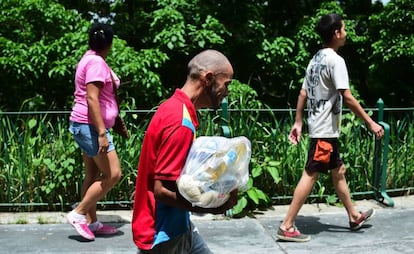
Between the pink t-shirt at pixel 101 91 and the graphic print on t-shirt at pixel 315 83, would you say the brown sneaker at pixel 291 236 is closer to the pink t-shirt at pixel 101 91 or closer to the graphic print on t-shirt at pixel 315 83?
the graphic print on t-shirt at pixel 315 83

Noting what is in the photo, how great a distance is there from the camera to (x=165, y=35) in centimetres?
852

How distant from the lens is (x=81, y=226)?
4.89 m

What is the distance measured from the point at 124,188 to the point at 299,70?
444cm

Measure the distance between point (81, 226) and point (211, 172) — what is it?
9.00 feet

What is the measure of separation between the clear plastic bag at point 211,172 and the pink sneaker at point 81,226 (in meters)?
2.64

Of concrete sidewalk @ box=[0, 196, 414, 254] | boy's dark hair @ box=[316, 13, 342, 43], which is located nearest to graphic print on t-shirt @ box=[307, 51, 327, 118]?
boy's dark hair @ box=[316, 13, 342, 43]

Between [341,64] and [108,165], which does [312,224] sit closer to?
[341,64]

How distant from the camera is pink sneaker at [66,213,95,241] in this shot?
485 centimetres

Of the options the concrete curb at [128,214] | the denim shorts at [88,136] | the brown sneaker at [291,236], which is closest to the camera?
the denim shorts at [88,136]

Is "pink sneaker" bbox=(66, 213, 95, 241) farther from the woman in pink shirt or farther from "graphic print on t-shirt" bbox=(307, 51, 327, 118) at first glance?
"graphic print on t-shirt" bbox=(307, 51, 327, 118)

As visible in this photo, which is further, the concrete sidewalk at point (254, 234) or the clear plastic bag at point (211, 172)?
the concrete sidewalk at point (254, 234)

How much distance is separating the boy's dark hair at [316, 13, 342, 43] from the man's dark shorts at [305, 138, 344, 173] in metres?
0.81

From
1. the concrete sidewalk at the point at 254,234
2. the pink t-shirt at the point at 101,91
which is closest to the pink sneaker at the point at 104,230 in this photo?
the concrete sidewalk at the point at 254,234

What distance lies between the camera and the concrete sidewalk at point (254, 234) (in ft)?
15.9
